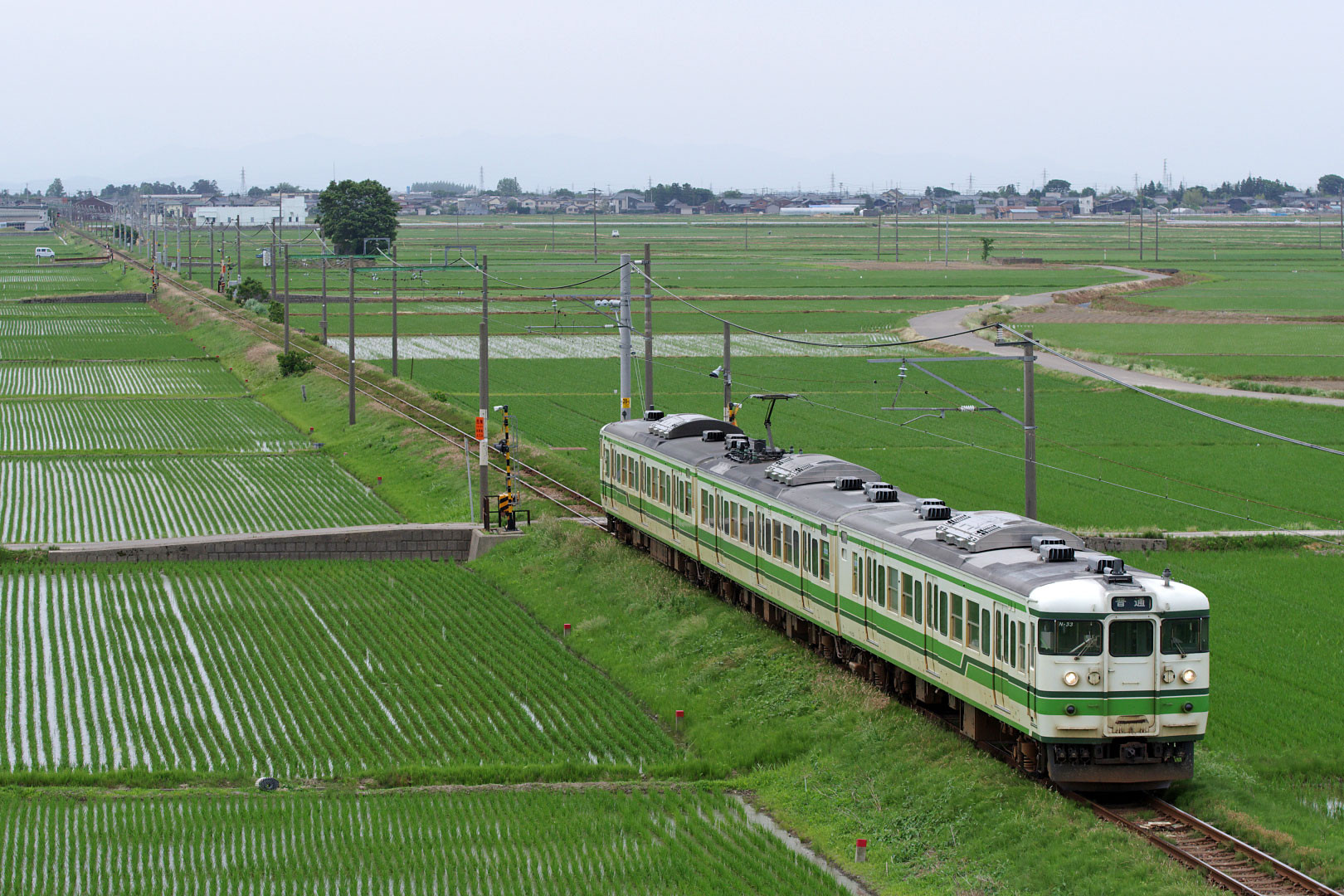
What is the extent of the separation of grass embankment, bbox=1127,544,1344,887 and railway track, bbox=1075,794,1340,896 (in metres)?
0.23

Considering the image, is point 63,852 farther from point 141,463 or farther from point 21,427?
point 21,427

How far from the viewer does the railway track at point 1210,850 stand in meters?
12.9

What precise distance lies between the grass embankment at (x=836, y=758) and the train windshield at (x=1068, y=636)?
4.60 ft

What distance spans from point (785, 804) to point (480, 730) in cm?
451

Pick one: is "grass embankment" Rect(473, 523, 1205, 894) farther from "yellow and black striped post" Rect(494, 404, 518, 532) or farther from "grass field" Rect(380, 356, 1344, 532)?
"grass field" Rect(380, 356, 1344, 532)

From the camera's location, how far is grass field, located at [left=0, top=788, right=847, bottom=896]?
14688 mm

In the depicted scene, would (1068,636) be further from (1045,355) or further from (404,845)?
(1045,355)

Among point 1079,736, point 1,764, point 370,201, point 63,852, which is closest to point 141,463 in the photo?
point 1,764

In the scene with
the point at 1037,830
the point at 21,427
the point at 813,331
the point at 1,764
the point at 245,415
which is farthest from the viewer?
the point at 813,331

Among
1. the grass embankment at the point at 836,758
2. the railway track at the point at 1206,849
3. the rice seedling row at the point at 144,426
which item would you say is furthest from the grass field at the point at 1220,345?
the railway track at the point at 1206,849

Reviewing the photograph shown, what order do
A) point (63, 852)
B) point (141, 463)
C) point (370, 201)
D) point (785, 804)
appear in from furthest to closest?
point (370, 201), point (141, 463), point (785, 804), point (63, 852)

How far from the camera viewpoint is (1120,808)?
15125mm

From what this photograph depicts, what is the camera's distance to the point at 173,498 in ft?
121

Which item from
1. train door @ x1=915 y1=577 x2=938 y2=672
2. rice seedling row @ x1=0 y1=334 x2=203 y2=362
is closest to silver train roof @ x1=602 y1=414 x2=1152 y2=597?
train door @ x1=915 y1=577 x2=938 y2=672
